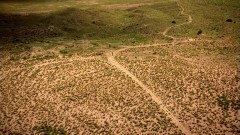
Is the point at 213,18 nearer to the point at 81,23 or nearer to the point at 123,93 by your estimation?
the point at 81,23

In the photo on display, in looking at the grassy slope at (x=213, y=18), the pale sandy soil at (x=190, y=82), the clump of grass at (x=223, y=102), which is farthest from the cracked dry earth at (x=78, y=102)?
the grassy slope at (x=213, y=18)

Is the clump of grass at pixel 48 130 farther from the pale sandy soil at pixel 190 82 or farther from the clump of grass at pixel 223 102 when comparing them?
the clump of grass at pixel 223 102

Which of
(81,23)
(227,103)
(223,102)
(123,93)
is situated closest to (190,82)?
(223,102)

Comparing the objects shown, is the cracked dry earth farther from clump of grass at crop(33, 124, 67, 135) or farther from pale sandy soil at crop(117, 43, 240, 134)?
pale sandy soil at crop(117, 43, 240, 134)

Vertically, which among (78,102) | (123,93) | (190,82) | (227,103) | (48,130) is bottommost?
(48,130)

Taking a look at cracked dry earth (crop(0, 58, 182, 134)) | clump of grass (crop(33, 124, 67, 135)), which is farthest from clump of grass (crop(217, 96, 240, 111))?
clump of grass (crop(33, 124, 67, 135))

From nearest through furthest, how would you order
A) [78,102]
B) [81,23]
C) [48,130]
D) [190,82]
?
[48,130], [78,102], [190,82], [81,23]

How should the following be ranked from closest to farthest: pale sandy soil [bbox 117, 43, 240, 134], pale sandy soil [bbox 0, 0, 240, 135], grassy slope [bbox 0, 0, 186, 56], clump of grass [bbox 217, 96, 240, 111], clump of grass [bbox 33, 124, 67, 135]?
clump of grass [bbox 33, 124, 67, 135]
pale sandy soil [bbox 0, 0, 240, 135]
pale sandy soil [bbox 117, 43, 240, 134]
clump of grass [bbox 217, 96, 240, 111]
grassy slope [bbox 0, 0, 186, 56]
